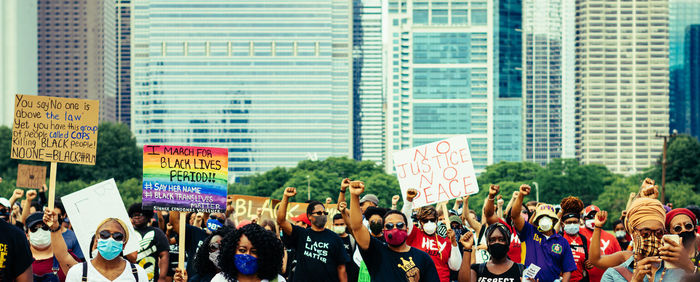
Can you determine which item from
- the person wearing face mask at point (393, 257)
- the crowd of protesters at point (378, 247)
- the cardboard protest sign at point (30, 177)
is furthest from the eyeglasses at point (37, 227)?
the cardboard protest sign at point (30, 177)

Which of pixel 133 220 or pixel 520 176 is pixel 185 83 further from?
pixel 133 220

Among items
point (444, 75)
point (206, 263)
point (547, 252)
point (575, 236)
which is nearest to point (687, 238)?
point (206, 263)

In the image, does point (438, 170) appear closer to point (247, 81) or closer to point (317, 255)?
point (317, 255)

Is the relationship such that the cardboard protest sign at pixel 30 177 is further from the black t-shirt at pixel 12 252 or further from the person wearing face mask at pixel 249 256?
the person wearing face mask at pixel 249 256

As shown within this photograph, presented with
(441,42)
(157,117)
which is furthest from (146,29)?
(441,42)

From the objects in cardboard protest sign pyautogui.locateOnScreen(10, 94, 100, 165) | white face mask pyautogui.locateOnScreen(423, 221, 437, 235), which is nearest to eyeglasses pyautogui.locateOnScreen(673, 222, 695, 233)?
white face mask pyautogui.locateOnScreen(423, 221, 437, 235)

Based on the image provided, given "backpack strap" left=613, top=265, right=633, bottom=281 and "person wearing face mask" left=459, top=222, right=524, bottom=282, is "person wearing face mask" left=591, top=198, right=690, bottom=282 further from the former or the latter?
"person wearing face mask" left=459, top=222, right=524, bottom=282

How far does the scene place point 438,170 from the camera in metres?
12.3

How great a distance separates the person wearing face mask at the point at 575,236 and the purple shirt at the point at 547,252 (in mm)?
738

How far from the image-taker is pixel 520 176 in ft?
319

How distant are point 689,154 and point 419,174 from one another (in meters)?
74.5

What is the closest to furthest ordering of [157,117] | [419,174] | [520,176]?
[419,174], [520,176], [157,117]

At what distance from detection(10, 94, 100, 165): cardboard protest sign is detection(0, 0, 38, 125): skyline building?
17223 cm

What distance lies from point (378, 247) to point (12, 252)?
3103mm
